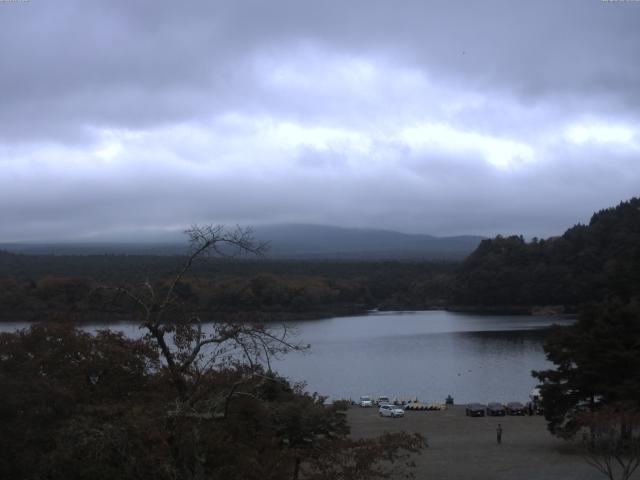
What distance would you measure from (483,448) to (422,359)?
2886 cm

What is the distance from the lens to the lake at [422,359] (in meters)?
38.0

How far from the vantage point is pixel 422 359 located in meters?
50.2

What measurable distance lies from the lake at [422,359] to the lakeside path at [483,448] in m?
5.36

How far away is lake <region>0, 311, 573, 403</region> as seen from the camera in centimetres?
3797

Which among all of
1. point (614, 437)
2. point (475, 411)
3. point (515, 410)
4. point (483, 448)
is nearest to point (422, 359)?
point (515, 410)

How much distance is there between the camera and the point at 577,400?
20344 millimetres

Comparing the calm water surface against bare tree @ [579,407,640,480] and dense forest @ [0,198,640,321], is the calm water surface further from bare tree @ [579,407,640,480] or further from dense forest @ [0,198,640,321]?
bare tree @ [579,407,640,480]

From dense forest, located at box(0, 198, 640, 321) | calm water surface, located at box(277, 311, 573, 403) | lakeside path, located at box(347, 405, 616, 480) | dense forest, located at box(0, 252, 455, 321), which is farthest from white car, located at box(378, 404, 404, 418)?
dense forest, located at box(0, 198, 640, 321)

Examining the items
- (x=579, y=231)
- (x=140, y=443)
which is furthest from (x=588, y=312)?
(x=579, y=231)

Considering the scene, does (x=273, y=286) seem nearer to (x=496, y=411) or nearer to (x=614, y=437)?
(x=496, y=411)

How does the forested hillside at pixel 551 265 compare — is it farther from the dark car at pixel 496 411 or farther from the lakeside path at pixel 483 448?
the lakeside path at pixel 483 448

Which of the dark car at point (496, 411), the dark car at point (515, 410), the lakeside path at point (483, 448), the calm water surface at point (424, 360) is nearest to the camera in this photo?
the lakeside path at point (483, 448)

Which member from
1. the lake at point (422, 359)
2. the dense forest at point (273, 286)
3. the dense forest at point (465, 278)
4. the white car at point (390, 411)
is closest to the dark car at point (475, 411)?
the white car at point (390, 411)

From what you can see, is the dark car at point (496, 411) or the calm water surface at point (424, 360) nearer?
the dark car at point (496, 411)
